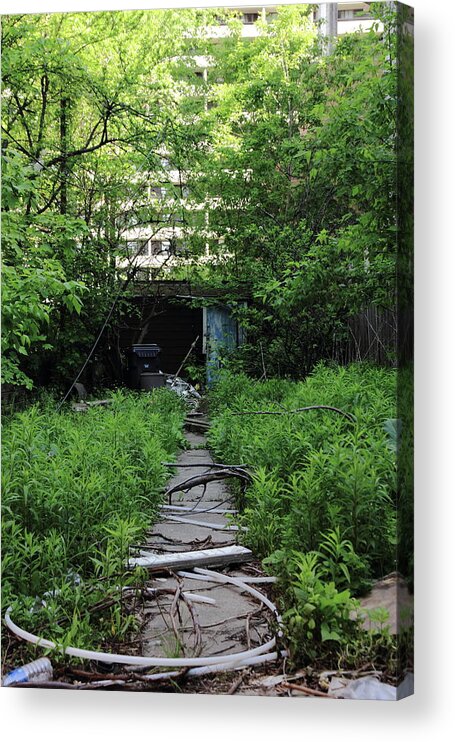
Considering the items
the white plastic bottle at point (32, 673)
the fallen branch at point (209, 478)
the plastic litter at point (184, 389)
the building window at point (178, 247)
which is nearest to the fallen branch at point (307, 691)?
the fallen branch at point (209, 478)

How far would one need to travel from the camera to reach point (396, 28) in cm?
294

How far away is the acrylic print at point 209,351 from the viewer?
2883 millimetres

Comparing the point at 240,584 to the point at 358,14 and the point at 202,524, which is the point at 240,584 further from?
the point at 358,14

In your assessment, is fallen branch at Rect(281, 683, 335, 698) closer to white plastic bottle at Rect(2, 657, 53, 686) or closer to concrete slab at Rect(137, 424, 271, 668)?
concrete slab at Rect(137, 424, 271, 668)

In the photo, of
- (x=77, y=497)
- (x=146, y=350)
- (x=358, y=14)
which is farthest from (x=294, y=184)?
(x=77, y=497)

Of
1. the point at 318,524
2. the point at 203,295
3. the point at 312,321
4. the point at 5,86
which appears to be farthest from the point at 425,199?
the point at 5,86

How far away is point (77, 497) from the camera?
3.18 metres

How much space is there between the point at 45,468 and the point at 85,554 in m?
0.40

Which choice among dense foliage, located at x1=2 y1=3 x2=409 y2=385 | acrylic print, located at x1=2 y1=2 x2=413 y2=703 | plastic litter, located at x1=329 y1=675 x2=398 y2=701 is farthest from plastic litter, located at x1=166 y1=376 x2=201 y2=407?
plastic litter, located at x1=329 y1=675 x2=398 y2=701

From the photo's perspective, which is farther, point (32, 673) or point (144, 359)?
point (144, 359)

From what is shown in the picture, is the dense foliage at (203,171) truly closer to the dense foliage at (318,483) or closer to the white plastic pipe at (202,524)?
the dense foliage at (318,483)

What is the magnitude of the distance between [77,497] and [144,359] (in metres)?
0.58

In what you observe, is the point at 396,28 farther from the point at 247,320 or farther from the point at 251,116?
the point at 247,320

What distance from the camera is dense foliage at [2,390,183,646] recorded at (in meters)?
3.04
